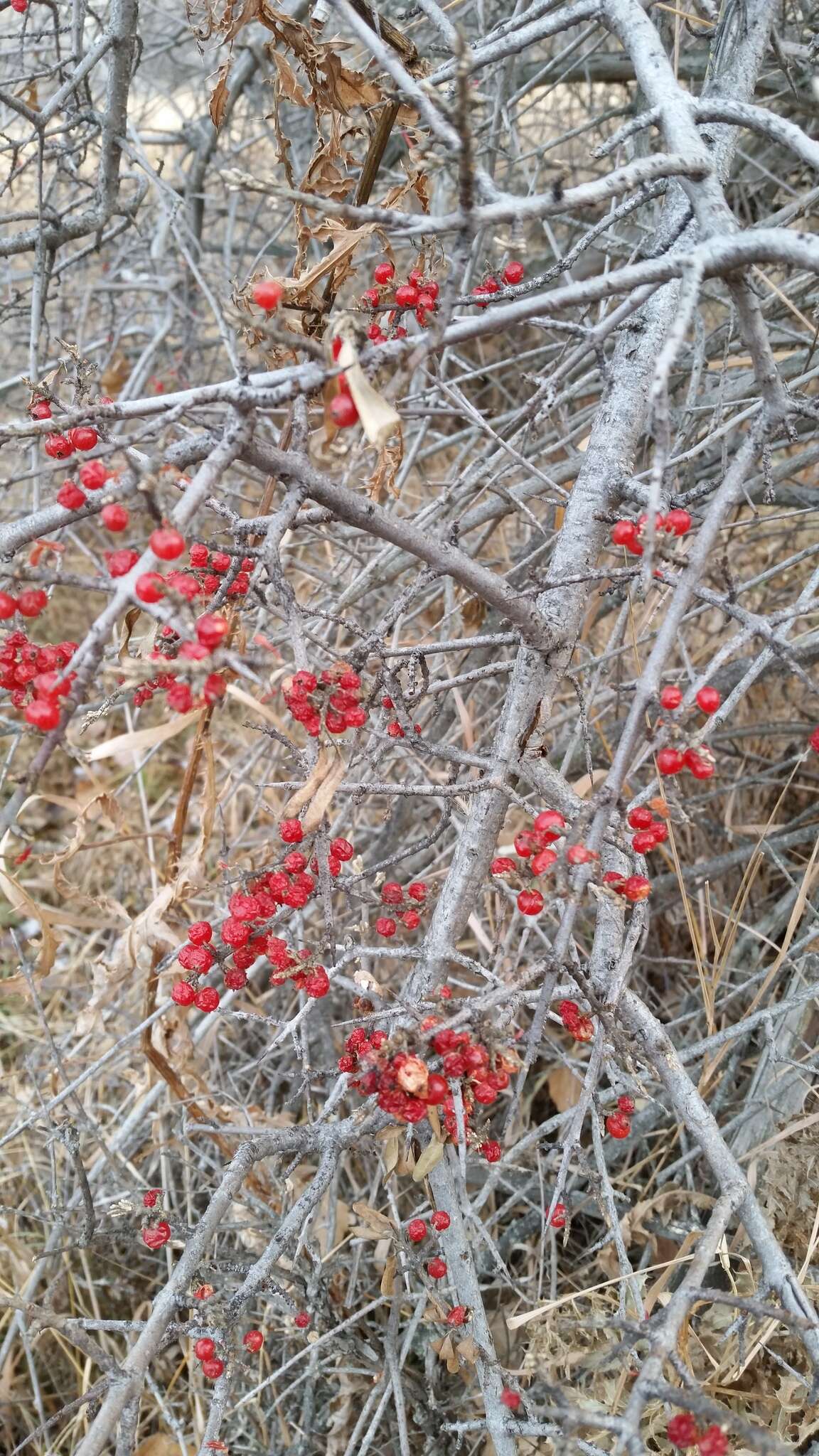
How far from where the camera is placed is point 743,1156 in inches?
77.9

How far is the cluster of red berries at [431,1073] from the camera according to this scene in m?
1.16

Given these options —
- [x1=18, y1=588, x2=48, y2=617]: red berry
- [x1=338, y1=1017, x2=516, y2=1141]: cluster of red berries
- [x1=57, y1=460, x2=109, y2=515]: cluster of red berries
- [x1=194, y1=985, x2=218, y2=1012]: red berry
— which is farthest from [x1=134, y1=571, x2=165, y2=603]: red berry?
[x1=194, y1=985, x2=218, y2=1012]: red berry

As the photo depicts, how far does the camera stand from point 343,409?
1.01 m

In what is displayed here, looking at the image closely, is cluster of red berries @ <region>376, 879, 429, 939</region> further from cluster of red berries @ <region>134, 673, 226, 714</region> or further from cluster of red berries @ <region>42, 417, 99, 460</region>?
cluster of red berries @ <region>42, 417, 99, 460</region>

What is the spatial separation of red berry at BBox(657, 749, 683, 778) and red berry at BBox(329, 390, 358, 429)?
1.66 feet

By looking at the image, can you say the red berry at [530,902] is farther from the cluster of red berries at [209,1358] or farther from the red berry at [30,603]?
the cluster of red berries at [209,1358]

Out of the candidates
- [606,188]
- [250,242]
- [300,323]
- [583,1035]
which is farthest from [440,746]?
[250,242]

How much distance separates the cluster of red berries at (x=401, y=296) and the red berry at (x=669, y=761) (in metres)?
0.82

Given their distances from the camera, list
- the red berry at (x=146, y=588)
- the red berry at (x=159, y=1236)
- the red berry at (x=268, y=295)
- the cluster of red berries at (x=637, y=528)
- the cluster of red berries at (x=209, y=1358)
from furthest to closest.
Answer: the red berry at (x=159, y=1236), the cluster of red berries at (x=209, y=1358), the cluster of red berries at (x=637, y=528), the red berry at (x=268, y=295), the red berry at (x=146, y=588)

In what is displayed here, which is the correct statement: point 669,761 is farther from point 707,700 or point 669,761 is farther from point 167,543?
point 167,543

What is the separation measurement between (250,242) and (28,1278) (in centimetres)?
405

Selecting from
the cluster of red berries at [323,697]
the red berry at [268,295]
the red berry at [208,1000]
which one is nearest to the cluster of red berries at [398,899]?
the red berry at [208,1000]

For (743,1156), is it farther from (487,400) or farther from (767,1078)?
(487,400)

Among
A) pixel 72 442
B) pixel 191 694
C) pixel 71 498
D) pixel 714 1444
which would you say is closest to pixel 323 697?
pixel 191 694
